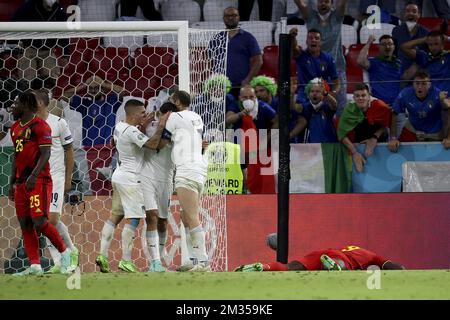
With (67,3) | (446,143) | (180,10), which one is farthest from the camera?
(180,10)

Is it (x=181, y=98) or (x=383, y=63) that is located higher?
(x=383, y=63)

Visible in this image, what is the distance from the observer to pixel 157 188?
35.3 ft

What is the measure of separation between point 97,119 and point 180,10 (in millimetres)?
2820

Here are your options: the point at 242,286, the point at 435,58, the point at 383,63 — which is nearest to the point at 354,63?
the point at 383,63

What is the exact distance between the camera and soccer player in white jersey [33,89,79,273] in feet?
34.2

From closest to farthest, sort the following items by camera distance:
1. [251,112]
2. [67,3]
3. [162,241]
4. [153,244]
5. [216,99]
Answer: [153,244]
[162,241]
[216,99]
[251,112]
[67,3]

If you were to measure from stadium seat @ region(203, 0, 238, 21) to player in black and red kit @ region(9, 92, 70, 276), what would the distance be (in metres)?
4.90

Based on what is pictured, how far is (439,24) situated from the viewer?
13.6 m

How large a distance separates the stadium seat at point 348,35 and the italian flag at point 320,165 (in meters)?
2.48

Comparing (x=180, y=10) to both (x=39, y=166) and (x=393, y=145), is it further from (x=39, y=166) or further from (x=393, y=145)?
(x=39, y=166)

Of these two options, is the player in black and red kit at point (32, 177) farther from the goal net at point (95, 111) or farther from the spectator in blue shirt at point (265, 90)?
the spectator in blue shirt at point (265, 90)
